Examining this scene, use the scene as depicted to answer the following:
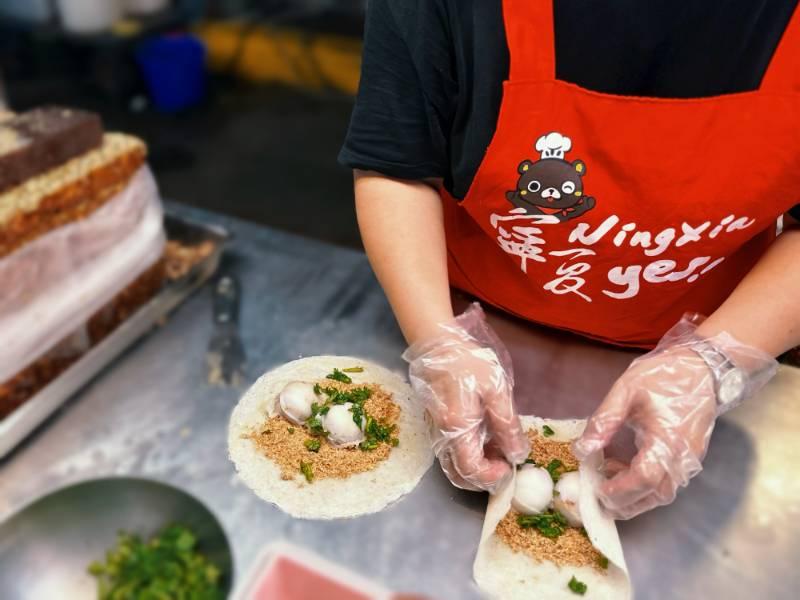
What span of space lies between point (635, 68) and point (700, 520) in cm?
66

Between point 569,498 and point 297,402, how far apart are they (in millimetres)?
440

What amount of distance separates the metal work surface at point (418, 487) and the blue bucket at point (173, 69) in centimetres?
265

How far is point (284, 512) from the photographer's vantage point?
101cm

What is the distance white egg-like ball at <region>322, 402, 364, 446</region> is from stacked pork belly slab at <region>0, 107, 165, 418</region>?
23.4 inches

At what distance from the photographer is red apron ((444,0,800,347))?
93cm

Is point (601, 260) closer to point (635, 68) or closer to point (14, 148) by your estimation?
point (635, 68)

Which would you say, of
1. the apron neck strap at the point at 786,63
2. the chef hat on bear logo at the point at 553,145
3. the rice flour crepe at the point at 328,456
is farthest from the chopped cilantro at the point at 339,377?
the apron neck strap at the point at 786,63

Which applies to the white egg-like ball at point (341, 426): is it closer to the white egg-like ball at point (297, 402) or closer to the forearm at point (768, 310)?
the white egg-like ball at point (297, 402)

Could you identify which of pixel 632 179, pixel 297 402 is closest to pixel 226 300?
pixel 297 402

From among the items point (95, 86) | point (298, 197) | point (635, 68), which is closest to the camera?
point (635, 68)

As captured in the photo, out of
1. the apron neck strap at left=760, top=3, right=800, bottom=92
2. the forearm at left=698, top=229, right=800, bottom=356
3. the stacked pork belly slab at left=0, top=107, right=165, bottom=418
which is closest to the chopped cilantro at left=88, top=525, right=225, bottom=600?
the stacked pork belly slab at left=0, top=107, right=165, bottom=418

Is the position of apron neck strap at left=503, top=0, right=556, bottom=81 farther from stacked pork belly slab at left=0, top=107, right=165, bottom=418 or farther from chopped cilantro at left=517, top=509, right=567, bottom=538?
stacked pork belly slab at left=0, top=107, right=165, bottom=418

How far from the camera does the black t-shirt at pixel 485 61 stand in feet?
2.93

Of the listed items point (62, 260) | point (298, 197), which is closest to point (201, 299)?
point (62, 260)
